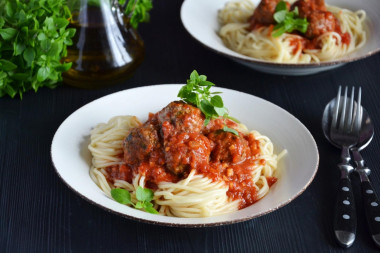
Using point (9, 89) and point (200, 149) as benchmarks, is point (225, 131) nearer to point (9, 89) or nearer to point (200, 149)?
point (200, 149)

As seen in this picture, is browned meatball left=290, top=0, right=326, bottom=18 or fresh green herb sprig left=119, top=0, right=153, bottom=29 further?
browned meatball left=290, top=0, right=326, bottom=18

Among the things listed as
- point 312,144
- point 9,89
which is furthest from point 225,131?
point 9,89

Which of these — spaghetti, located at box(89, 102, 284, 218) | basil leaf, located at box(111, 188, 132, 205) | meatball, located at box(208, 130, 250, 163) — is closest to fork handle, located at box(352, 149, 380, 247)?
spaghetti, located at box(89, 102, 284, 218)

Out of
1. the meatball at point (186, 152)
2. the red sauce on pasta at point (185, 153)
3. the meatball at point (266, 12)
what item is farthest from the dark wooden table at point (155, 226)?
the meatball at point (266, 12)

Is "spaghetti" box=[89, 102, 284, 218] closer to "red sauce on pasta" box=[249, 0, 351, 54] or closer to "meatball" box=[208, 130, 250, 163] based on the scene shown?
"meatball" box=[208, 130, 250, 163]

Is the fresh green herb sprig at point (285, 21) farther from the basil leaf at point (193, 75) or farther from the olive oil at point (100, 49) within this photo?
the basil leaf at point (193, 75)

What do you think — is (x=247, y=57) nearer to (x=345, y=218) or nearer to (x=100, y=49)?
(x=100, y=49)
